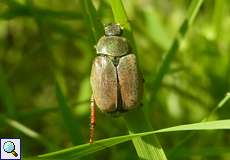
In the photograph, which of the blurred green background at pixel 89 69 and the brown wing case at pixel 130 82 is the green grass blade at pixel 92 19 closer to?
the brown wing case at pixel 130 82

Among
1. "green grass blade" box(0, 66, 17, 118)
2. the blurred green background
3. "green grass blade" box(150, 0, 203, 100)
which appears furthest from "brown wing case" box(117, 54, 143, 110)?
"green grass blade" box(0, 66, 17, 118)

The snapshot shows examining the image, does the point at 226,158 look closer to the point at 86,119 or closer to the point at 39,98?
the point at 86,119

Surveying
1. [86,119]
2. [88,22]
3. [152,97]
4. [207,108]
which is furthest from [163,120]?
[88,22]

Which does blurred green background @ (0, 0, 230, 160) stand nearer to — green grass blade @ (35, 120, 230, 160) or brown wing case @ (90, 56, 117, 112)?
brown wing case @ (90, 56, 117, 112)

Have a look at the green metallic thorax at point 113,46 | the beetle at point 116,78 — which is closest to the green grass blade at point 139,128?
the beetle at point 116,78

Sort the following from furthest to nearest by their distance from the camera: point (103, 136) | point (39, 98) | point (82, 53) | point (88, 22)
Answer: point (82, 53), point (39, 98), point (103, 136), point (88, 22)

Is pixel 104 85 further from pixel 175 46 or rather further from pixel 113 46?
pixel 175 46

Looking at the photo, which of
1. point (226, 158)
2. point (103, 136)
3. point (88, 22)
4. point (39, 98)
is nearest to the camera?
point (88, 22)
